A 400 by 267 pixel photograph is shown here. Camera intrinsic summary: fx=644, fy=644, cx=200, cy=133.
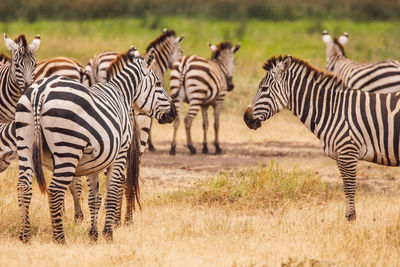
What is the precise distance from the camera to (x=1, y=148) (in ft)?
24.0

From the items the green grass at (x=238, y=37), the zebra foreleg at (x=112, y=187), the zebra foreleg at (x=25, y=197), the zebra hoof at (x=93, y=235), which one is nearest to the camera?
the zebra foreleg at (x=25, y=197)

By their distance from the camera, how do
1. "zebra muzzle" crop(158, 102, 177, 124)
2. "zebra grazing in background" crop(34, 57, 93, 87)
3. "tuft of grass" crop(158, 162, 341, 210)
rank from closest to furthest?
1. "zebra muzzle" crop(158, 102, 177, 124)
2. "tuft of grass" crop(158, 162, 341, 210)
3. "zebra grazing in background" crop(34, 57, 93, 87)

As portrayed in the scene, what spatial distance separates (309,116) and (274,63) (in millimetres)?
813

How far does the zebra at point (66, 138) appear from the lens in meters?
5.80

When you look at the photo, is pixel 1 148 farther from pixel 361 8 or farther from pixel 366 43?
pixel 361 8

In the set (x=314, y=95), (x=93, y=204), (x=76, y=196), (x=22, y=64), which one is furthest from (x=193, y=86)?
(x=93, y=204)

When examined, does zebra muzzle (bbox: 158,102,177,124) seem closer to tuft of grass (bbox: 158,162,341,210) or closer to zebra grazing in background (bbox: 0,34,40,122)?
tuft of grass (bbox: 158,162,341,210)

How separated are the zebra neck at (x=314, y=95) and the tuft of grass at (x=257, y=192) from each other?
1.25 metres

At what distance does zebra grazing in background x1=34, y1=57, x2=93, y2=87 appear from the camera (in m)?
10.4

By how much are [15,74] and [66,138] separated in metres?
3.74

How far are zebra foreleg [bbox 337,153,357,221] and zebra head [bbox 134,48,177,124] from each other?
81.1 inches

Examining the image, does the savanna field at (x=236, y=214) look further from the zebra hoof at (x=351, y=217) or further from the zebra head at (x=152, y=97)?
the zebra head at (x=152, y=97)

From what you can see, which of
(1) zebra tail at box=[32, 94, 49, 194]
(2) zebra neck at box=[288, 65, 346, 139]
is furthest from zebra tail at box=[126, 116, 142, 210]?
(2) zebra neck at box=[288, 65, 346, 139]

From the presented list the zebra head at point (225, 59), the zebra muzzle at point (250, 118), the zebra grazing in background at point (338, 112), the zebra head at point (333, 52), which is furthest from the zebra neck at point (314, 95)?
the zebra head at point (225, 59)
